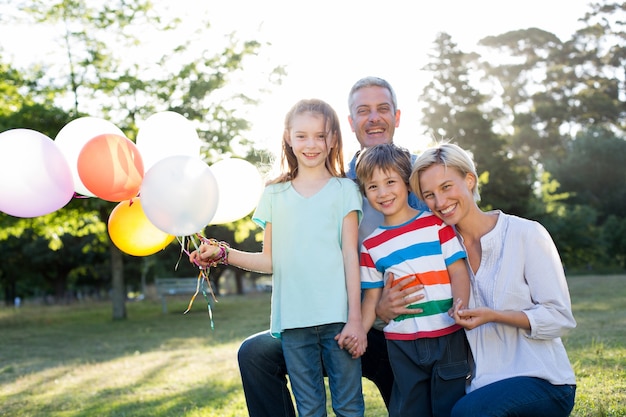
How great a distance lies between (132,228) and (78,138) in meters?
0.61

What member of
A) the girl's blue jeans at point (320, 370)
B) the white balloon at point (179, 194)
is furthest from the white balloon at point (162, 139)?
the girl's blue jeans at point (320, 370)

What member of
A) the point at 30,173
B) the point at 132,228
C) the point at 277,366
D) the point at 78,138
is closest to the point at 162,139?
the point at 78,138

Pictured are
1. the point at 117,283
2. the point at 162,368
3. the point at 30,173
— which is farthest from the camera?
the point at 117,283

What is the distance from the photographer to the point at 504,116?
39.4 metres

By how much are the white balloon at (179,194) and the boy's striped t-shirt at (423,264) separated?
2.92ft

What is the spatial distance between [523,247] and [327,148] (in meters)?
1.08

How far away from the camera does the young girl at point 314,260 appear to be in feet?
9.78

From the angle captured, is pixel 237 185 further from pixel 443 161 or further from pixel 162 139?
pixel 443 161

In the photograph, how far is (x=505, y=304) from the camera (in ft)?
9.26

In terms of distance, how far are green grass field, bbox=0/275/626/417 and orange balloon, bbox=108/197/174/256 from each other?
75.4 inches

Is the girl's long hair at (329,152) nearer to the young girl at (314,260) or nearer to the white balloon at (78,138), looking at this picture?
the young girl at (314,260)

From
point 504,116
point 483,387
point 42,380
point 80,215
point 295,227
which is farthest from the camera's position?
point 504,116

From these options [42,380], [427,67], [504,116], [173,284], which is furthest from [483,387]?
[504,116]

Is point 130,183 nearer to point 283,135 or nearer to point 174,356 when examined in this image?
point 283,135
